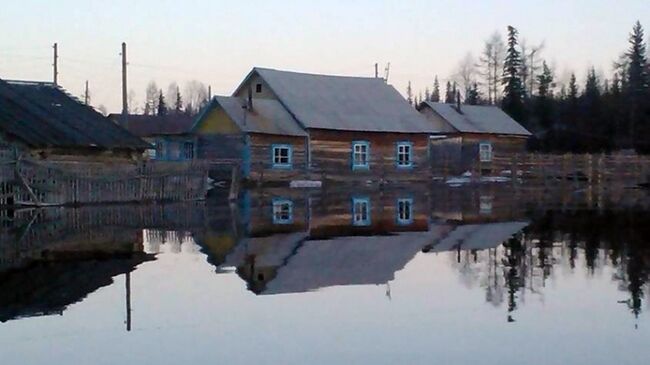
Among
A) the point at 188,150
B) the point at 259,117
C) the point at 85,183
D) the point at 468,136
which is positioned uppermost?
the point at 259,117

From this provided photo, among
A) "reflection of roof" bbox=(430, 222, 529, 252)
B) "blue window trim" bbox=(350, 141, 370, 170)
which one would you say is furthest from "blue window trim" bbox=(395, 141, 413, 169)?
"reflection of roof" bbox=(430, 222, 529, 252)

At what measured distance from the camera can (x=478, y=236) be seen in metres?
19.4

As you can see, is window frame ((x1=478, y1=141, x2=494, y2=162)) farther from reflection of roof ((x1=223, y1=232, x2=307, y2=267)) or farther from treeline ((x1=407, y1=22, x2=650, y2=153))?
reflection of roof ((x1=223, y1=232, x2=307, y2=267))

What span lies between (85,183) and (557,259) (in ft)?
60.0

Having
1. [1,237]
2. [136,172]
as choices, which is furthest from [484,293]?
[136,172]

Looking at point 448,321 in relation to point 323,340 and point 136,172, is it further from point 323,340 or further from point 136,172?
point 136,172

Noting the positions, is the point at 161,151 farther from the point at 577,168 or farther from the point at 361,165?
the point at 577,168

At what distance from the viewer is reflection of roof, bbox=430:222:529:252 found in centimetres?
1728

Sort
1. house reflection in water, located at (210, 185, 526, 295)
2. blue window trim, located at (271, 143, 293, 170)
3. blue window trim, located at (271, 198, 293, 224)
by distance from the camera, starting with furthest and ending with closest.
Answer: blue window trim, located at (271, 143, 293, 170) < blue window trim, located at (271, 198, 293, 224) < house reflection in water, located at (210, 185, 526, 295)

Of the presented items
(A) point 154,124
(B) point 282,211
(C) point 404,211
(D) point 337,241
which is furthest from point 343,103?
(D) point 337,241

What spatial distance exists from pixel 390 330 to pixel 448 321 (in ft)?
2.63

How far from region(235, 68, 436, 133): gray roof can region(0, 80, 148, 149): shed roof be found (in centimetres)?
1400

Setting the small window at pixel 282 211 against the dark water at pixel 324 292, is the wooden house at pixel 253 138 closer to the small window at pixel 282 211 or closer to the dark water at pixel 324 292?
the small window at pixel 282 211

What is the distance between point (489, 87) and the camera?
333 feet
